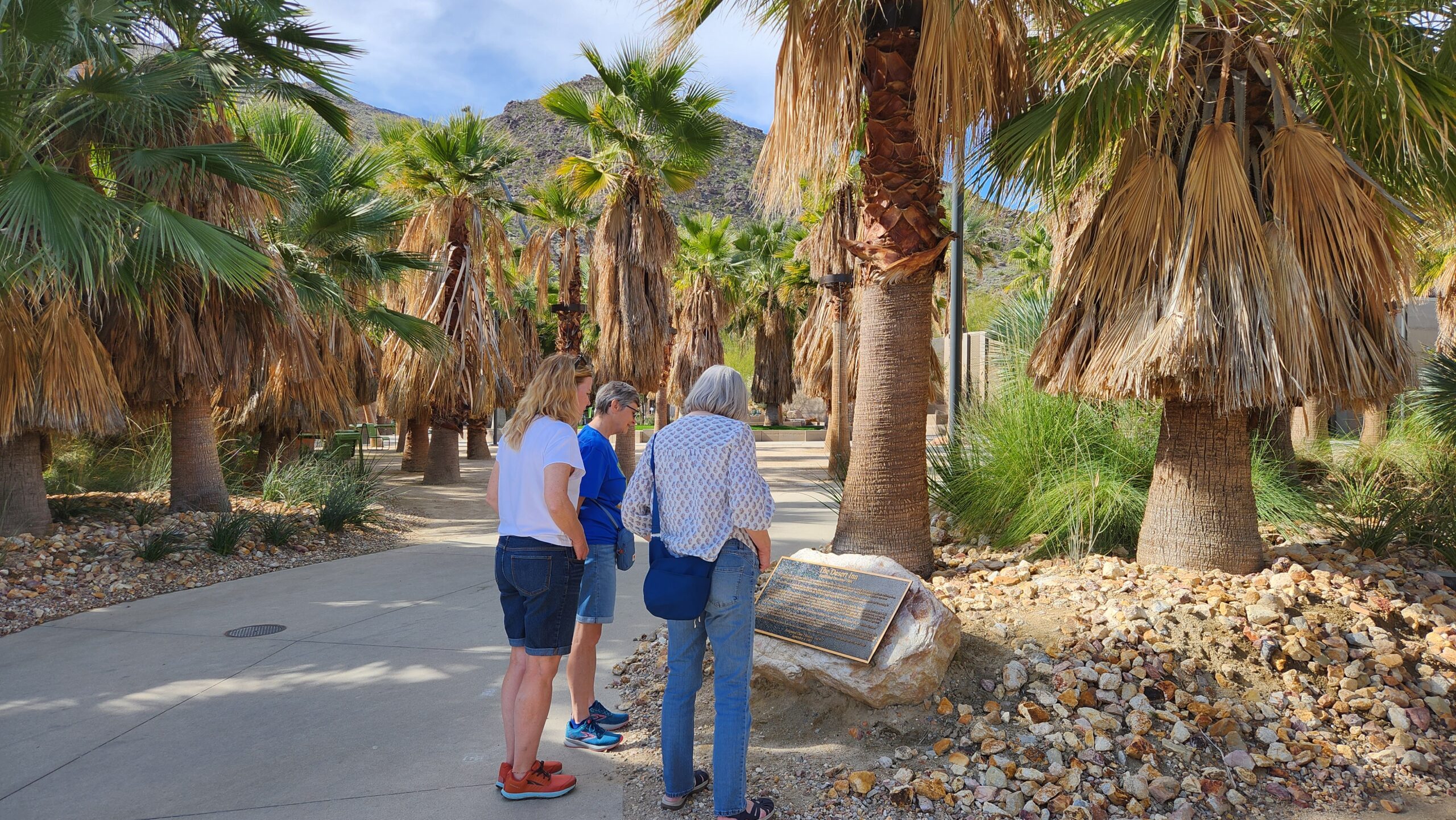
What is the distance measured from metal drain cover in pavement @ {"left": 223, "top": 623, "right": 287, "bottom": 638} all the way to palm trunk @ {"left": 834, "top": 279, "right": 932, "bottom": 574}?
423cm

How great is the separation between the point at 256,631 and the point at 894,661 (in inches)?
189

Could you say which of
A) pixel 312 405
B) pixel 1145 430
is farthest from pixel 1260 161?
pixel 312 405

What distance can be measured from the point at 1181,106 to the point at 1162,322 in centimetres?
148

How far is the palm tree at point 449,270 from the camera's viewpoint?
50.7 feet

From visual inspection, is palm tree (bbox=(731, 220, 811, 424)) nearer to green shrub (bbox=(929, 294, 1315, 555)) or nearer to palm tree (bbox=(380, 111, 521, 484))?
palm tree (bbox=(380, 111, 521, 484))

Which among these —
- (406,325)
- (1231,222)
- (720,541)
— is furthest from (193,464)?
(1231,222)

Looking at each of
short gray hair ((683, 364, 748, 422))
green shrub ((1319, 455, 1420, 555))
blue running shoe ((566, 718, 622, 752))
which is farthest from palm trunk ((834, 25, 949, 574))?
green shrub ((1319, 455, 1420, 555))

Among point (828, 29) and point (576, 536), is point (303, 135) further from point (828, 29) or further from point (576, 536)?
point (576, 536)

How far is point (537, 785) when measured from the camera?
357cm

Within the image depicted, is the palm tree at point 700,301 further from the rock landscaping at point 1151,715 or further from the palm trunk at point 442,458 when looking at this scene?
the rock landscaping at point 1151,715

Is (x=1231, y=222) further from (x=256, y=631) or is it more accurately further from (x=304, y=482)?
(x=304, y=482)

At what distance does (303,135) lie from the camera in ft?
37.2

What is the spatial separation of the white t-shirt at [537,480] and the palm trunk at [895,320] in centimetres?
271

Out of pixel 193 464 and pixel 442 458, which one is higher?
pixel 193 464
